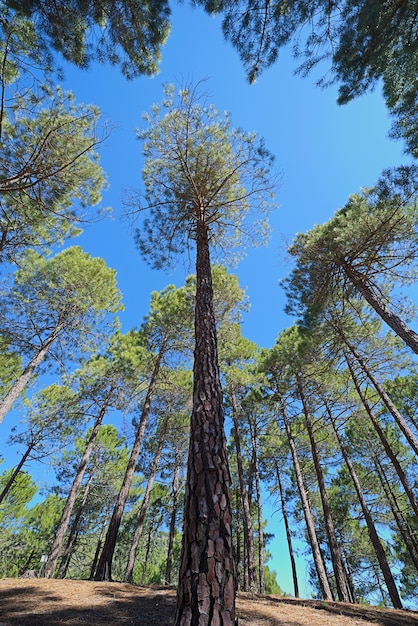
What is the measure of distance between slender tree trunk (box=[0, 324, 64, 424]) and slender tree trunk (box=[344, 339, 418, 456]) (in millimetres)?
9149

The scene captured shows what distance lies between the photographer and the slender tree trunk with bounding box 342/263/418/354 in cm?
626

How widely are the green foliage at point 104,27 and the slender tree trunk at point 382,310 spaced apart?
6.40m

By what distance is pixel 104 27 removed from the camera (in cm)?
496

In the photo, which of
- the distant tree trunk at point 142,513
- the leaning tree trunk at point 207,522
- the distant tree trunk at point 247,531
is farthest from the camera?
the distant tree trunk at point 142,513

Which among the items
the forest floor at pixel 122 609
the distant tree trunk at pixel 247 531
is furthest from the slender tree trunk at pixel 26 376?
the distant tree trunk at pixel 247 531

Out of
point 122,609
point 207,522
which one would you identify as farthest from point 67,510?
point 207,522

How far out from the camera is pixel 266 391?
11.7 m

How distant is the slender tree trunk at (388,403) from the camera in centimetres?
721

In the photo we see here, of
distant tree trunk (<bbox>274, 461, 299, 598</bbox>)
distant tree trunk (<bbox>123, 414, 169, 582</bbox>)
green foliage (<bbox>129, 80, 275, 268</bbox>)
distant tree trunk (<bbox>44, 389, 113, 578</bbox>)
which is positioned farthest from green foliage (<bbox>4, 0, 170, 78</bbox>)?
distant tree trunk (<bbox>274, 461, 299, 598</bbox>)

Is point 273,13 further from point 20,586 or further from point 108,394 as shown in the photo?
point 108,394

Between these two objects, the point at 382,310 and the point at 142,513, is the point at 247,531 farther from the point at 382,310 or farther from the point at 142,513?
the point at 382,310

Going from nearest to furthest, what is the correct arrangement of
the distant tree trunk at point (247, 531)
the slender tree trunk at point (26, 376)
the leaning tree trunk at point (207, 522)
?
the leaning tree trunk at point (207, 522), the slender tree trunk at point (26, 376), the distant tree trunk at point (247, 531)

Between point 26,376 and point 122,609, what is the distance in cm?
A: 617

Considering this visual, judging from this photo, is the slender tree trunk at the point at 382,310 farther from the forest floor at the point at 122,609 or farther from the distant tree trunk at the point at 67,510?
the distant tree trunk at the point at 67,510
